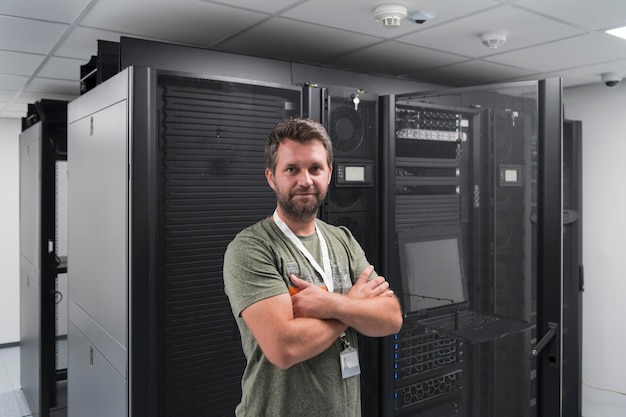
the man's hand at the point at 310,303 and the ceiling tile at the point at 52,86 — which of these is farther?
the ceiling tile at the point at 52,86

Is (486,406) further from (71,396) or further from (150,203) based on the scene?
(71,396)

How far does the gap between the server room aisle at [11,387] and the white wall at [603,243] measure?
383 cm

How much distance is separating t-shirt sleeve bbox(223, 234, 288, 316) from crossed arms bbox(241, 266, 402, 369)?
20mm

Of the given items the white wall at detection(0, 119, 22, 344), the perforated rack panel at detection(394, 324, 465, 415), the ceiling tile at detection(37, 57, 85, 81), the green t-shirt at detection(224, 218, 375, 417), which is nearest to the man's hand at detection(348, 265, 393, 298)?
the green t-shirt at detection(224, 218, 375, 417)

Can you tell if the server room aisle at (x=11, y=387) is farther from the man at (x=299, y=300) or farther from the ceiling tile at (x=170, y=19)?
the man at (x=299, y=300)

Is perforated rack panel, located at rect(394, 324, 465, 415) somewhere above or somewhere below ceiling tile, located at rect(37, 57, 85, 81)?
below

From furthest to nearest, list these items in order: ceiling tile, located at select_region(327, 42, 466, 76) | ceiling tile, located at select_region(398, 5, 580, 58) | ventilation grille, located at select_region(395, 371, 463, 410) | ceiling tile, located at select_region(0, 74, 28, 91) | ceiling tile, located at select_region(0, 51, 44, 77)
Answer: ceiling tile, located at select_region(0, 74, 28, 91)
ceiling tile, located at select_region(0, 51, 44, 77)
ceiling tile, located at select_region(327, 42, 466, 76)
ventilation grille, located at select_region(395, 371, 463, 410)
ceiling tile, located at select_region(398, 5, 580, 58)

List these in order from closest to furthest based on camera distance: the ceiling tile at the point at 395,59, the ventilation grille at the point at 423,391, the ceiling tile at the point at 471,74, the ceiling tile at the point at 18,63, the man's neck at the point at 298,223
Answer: the man's neck at the point at 298,223 < the ventilation grille at the point at 423,391 < the ceiling tile at the point at 395,59 < the ceiling tile at the point at 18,63 < the ceiling tile at the point at 471,74

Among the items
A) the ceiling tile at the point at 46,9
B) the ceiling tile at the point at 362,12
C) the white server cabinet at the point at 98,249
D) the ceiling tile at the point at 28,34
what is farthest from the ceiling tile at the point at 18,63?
the ceiling tile at the point at 362,12

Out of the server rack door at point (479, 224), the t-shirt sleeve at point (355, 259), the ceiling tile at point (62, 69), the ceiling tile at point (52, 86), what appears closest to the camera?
the t-shirt sleeve at point (355, 259)

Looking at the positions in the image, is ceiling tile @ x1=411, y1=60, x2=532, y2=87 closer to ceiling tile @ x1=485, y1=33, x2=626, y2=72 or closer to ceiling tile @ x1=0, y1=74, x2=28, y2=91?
ceiling tile @ x1=485, y1=33, x2=626, y2=72

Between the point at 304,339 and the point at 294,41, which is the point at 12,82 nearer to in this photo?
the point at 294,41

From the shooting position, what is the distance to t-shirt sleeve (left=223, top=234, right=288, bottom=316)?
4.26 ft

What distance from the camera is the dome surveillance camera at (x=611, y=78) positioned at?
3.21 m
